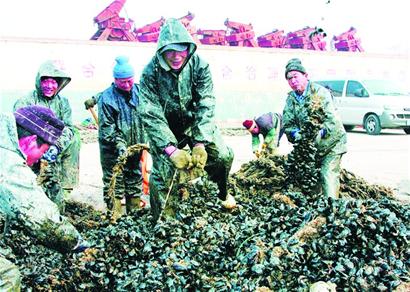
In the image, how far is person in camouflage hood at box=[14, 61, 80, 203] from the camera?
630 centimetres

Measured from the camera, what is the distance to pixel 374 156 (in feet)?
38.0

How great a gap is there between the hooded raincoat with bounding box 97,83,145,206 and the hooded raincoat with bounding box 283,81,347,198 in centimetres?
169

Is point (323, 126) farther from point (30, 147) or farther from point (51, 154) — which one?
point (30, 147)

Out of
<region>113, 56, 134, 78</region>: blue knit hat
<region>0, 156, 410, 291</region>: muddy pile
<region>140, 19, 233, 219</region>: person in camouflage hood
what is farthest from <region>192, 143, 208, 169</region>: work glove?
<region>113, 56, 134, 78</region>: blue knit hat

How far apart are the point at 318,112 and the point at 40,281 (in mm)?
3333

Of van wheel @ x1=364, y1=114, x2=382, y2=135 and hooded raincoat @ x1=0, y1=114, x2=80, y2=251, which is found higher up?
hooded raincoat @ x1=0, y1=114, x2=80, y2=251

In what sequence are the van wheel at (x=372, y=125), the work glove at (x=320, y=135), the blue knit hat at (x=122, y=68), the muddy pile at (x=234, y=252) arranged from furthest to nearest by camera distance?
the van wheel at (x=372, y=125) < the blue knit hat at (x=122, y=68) < the work glove at (x=320, y=135) < the muddy pile at (x=234, y=252)

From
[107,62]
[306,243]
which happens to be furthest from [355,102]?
[306,243]

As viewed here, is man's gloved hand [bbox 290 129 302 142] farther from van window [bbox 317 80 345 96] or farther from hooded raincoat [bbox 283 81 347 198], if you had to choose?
van window [bbox 317 80 345 96]

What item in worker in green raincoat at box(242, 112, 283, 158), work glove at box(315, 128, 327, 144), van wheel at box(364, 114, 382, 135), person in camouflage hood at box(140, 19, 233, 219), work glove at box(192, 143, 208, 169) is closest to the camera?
work glove at box(192, 143, 208, 169)

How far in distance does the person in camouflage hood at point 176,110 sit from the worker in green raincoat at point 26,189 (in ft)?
4.89

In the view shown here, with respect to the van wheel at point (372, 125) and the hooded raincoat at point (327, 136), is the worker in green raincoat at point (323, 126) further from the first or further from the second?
the van wheel at point (372, 125)

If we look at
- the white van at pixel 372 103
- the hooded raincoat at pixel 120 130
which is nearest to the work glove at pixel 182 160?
the hooded raincoat at pixel 120 130

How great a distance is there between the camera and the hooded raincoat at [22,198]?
2836mm
